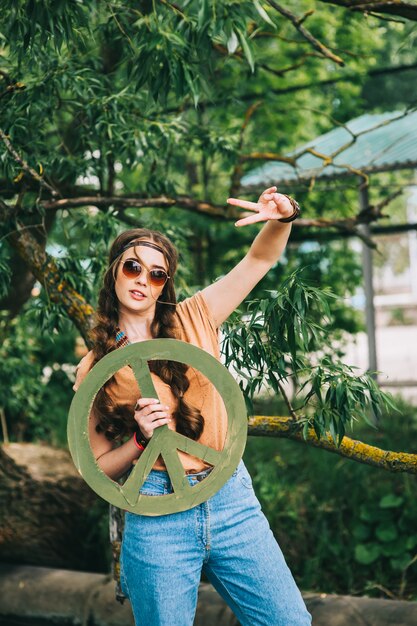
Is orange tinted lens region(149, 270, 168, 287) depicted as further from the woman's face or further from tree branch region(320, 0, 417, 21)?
tree branch region(320, 0, 417, 21)

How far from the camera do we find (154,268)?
2059mm

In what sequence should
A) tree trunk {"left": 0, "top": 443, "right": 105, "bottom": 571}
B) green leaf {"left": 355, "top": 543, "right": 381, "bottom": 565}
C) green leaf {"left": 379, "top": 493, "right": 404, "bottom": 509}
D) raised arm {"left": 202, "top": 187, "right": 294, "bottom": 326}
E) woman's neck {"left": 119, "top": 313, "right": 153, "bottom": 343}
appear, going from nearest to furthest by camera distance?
raised arm {"left": 202, "top": 187, "right": 294, "bottom": 326}, woman's neck {"left": 119, "top": 313, "right": 153, "bottom": 343}, green leaf {"left": 355, "top": 543, "right": 381, "bottom": 565}, green leaf {"left": 379, "top": 493, "right": 404, "bottom": 509}, tree trunk {"left": 0, "top": 443, "right": 105, "bottom": 571}

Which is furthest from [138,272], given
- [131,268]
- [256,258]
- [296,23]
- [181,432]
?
[296,23]

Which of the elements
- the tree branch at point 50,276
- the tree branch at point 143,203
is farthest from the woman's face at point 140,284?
the tree branch at point 143,203

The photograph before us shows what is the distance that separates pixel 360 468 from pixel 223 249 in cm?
303

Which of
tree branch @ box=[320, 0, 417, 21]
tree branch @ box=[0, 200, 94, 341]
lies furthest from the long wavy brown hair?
tree branch @ box=[320, 0, 417, 21]

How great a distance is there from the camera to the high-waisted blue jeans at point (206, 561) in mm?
1927

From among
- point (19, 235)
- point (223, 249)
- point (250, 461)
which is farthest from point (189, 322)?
point (223, 249)

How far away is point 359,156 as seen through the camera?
5629mm

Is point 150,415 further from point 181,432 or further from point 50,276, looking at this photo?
point 50,276

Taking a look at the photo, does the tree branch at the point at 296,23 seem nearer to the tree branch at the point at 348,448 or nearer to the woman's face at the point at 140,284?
the woman's face at the point at 140,284

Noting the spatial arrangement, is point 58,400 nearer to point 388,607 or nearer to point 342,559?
point 342,559

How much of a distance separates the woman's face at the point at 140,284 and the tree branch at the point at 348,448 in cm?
94

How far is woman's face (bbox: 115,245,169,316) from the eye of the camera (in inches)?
80.2
